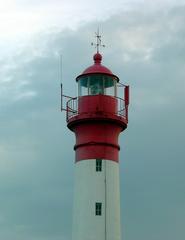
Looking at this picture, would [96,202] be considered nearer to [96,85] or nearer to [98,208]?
[98,208]

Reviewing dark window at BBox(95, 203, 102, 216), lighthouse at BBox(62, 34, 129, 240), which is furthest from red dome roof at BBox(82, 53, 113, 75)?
dark window at BBox(95, 203, 102, 216)

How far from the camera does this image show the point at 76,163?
1882 inches

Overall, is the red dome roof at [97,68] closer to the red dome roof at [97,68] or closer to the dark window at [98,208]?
the red dome roof at [97,68]

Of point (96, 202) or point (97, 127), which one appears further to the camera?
point (97, 127)

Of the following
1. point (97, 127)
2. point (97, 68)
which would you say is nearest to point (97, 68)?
point (97, 68)

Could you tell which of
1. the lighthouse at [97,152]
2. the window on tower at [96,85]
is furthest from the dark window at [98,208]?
the window on tower at [96,85]

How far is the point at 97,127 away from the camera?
47531 millimetres

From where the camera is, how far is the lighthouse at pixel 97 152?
4666 cm

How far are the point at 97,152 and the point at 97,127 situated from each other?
122 centimetres

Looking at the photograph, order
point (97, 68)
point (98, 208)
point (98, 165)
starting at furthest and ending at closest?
1. point (97, 68)
2. point (98, 165)
3. point (98, 208)

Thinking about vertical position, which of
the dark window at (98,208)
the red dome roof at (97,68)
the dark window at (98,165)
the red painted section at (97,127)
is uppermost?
the red dome roof at (97,68)

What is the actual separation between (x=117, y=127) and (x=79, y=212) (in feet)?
14.7

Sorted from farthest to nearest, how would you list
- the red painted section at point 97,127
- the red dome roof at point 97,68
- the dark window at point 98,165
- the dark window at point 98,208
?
the red dome roof at point 97,68 → the red painted section at point 97,127 → the dark window at point 98,165 → the dark window at point 98,208

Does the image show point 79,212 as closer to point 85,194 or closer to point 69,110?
point 85,194
